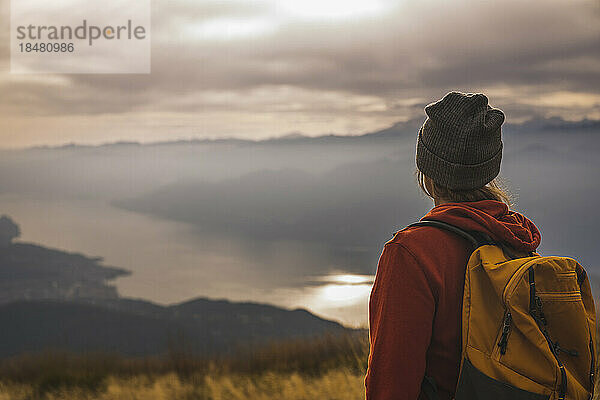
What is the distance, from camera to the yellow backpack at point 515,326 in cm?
168

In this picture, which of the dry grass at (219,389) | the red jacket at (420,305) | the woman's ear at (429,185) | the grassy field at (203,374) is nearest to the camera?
the red jacket at (420,305)

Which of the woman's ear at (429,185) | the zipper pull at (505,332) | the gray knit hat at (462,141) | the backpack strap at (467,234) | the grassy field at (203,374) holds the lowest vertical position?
the grassy field at (203,374)

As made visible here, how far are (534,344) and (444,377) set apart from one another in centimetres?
30

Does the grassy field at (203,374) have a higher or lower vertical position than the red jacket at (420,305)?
lower

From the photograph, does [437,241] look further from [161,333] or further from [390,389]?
[161,333]

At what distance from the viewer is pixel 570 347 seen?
1.77 meters

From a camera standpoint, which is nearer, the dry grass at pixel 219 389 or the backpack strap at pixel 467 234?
the backpack strap at pixel 467 234

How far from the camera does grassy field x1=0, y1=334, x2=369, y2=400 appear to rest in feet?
19.9

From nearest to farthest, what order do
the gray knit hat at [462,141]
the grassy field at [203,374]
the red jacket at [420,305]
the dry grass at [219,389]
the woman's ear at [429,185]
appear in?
the red jacket at [420,305] → the gray knit hat at [462,141] → the woman's ear at [429,185] → the dry grass at [219,389] → the grassy field at [203,374]

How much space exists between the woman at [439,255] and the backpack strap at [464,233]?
18 mm

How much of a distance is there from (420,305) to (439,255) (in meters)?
0.16

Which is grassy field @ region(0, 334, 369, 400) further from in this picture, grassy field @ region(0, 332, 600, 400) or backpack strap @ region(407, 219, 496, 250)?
backpack strap @ region(407, 219, 496, 250)

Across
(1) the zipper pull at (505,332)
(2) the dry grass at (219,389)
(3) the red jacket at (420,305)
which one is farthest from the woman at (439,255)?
(2) the dry grass at (219,389)

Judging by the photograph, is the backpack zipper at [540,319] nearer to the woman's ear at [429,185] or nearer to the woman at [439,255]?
the woman at [439,255]
